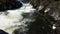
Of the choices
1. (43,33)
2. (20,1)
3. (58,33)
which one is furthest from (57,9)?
(20,1)

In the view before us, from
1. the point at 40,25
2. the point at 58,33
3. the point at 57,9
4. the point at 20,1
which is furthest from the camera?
the point at 20,1

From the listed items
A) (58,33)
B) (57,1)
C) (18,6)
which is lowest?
(18,6)

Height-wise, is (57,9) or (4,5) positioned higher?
(57,9)

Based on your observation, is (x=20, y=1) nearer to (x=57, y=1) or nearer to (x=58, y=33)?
(x=57, y=1)

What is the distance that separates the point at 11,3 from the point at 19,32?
37.1 ft

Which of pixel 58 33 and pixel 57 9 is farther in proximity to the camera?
pixel 57 9

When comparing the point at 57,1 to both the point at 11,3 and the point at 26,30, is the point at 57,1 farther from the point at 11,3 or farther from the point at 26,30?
the point at 11,3

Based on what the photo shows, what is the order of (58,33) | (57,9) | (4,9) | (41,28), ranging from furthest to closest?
(4,9) < (41,28) < (57,9) < (58,33)

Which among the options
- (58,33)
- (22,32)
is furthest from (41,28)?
(58,33)

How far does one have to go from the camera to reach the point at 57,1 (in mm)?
9328

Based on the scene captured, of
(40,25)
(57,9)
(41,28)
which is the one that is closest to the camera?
(57,9)

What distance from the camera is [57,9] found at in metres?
9.07

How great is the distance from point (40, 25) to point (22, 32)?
6.94ft

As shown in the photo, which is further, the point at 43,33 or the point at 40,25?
the point at 40,25
